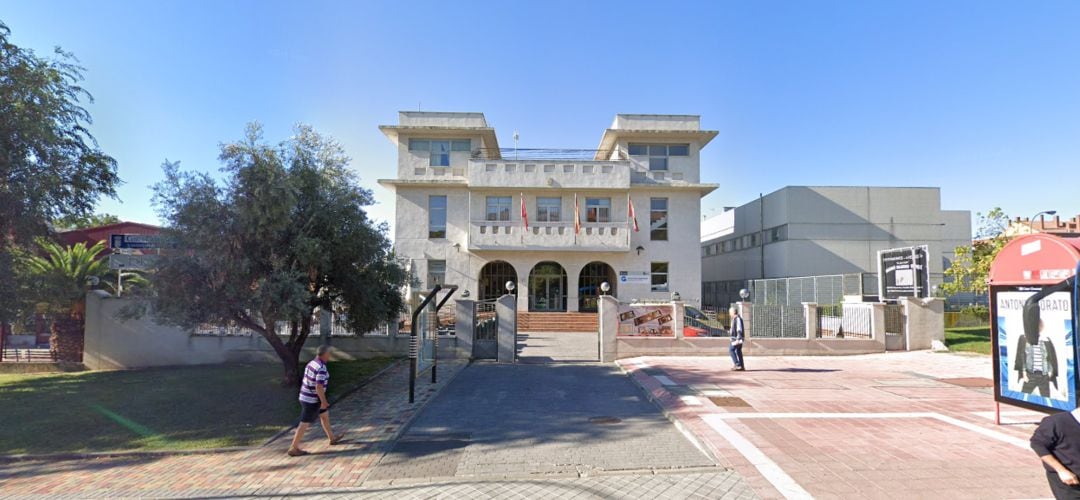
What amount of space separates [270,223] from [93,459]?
172 inches

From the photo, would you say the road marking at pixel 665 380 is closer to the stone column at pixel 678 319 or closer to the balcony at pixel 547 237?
the stone column at pixel 678 319

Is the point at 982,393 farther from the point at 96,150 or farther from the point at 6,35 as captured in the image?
the point at 6,35

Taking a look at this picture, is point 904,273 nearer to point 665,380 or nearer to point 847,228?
point 665,380

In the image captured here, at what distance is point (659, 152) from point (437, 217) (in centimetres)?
1320

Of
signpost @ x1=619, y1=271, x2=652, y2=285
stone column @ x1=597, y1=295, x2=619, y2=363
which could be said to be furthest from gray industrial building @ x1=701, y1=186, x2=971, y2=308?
stone column @ x1=597, y1=295, x2=619, y2=363

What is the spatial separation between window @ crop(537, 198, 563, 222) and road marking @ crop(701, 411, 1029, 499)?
20546mm

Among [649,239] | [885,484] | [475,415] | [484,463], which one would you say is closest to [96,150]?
[475,415]

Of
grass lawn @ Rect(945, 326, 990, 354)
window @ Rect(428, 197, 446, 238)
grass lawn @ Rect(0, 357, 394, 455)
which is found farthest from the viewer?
window @ Rect(428, 197, 446, 238)

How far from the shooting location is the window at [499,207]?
28.0 metres

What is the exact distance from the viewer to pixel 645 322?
1573cm

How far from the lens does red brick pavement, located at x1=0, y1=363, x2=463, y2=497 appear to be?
571cm

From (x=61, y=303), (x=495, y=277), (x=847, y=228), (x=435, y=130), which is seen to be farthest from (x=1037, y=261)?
(x=847, y=228)

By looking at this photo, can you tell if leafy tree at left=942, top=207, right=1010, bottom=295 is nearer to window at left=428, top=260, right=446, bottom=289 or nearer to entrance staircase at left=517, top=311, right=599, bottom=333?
entrance staircase at left=517, top=311, right=599, bottom=333

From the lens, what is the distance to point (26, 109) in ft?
36.0
